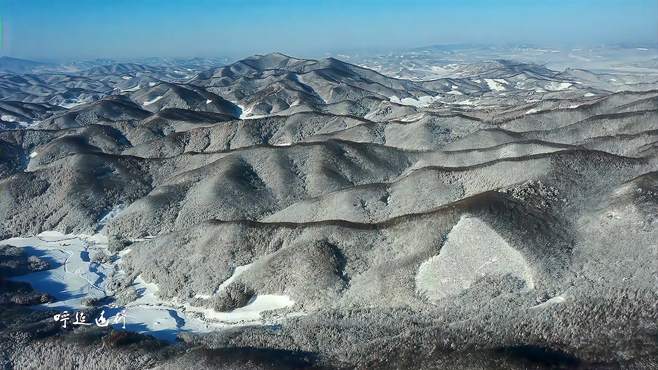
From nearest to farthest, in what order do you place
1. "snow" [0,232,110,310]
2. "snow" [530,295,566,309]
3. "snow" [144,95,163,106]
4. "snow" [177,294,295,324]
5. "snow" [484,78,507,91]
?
"snow" [530,295,566,309]
"snow" [177,294,295,324]
"snow" [0,232,110,310]
"snow" [144,95,163,106]
"snow" [484,78,507,91]

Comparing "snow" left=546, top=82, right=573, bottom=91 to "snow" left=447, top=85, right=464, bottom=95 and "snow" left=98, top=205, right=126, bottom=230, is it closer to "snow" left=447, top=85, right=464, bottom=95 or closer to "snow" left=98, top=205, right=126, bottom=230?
"snow" left=447, top=85, right=464, bottom=95

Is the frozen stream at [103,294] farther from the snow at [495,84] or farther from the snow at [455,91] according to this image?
the snow at [495,84]

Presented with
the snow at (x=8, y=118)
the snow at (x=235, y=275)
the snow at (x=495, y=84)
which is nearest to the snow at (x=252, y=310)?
the snow at (x=235, y=275)

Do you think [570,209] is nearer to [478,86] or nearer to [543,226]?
[543,226]

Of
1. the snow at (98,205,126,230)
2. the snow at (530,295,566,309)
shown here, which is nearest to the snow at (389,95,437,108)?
the snow at (98,205,126,230)

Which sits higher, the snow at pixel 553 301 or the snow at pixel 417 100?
the snow at pixel 553 301

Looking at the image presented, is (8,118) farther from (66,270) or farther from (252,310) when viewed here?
(252,310)

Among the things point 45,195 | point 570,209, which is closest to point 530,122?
point 570,209
